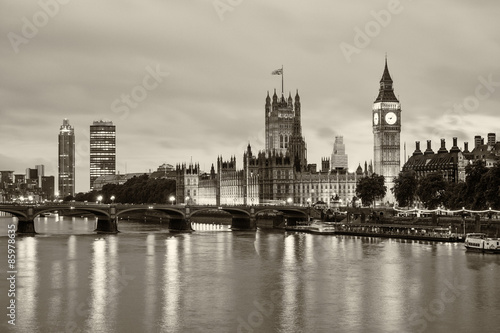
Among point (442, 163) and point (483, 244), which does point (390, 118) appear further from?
point (483, 244)

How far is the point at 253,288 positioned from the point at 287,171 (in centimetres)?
10194

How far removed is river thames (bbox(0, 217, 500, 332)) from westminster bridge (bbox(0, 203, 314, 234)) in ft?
48.0

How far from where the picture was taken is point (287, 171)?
15088cm

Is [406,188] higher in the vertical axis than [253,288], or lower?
higher

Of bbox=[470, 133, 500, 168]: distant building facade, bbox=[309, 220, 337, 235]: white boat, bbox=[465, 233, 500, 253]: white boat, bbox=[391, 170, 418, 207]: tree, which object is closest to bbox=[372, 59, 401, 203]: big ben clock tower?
bbox=[470, 133, 500, 168]: distant building facade

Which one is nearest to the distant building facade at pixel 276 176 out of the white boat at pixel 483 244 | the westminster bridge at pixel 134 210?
the westminster bridge at pixel 134 210

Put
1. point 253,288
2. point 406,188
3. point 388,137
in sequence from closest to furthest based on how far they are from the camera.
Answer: point 253,288
point 406,188
point 388,137

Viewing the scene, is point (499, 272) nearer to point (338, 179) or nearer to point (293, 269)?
point (293, 269)

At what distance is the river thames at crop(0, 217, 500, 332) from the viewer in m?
39.2

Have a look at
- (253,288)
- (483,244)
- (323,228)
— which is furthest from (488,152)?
(253,288)

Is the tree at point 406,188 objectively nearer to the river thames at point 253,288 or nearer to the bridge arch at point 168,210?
the bridge arch at point 168,210

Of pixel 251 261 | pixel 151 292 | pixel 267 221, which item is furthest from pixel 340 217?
pixel 151 292

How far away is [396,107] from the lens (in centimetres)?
14675

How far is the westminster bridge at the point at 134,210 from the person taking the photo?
8984 centimetres
